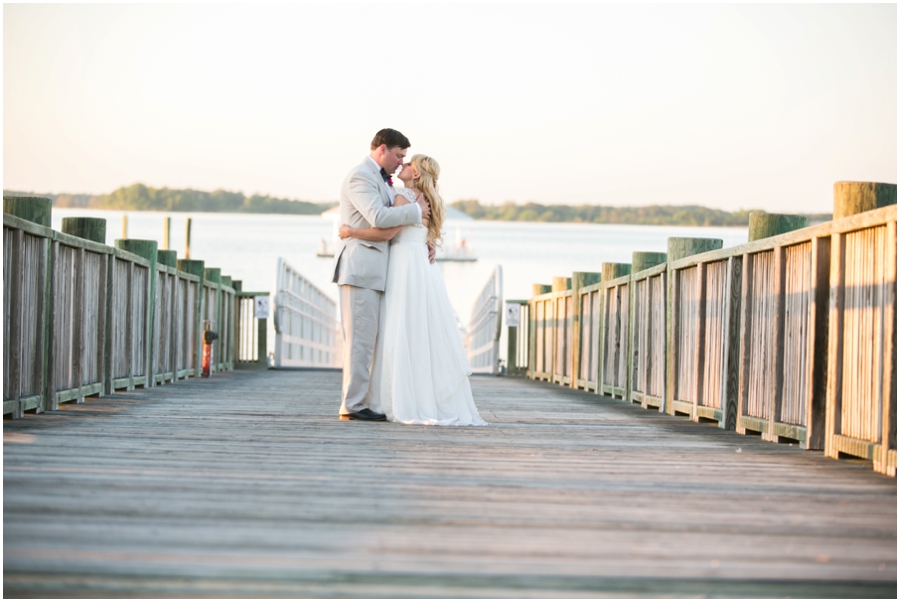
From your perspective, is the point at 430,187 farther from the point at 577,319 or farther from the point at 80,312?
the point at 577,319

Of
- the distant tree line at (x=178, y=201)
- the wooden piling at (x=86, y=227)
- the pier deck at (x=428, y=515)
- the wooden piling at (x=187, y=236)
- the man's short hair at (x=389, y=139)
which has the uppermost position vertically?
the distant tree line at (x=178, y=201)

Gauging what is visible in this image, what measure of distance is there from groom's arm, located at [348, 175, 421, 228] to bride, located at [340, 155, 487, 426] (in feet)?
0.37

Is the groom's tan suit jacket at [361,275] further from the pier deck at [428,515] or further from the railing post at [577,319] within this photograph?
the railing post at [577,319]

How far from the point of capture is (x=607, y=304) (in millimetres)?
9156

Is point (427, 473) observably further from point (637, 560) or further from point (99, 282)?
point (99, 282)

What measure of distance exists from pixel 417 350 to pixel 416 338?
0.23 feet

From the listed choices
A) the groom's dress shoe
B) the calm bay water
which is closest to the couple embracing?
the groom's dress shoe

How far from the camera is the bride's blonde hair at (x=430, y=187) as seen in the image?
6.11 metres

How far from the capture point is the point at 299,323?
17.3m

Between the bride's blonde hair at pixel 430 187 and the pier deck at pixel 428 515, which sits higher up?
the bride's blonde hair at pixel 430 187

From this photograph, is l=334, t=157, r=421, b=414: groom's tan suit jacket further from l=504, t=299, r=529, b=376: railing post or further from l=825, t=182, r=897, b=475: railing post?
l=504, t=299, r=529, b=376: railing post

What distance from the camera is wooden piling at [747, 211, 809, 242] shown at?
515 cm

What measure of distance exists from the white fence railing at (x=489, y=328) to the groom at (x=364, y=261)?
29.7 ft

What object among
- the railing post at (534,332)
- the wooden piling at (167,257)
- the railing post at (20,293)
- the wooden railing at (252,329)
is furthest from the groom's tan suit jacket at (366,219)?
the wooden railing at (252,329)
